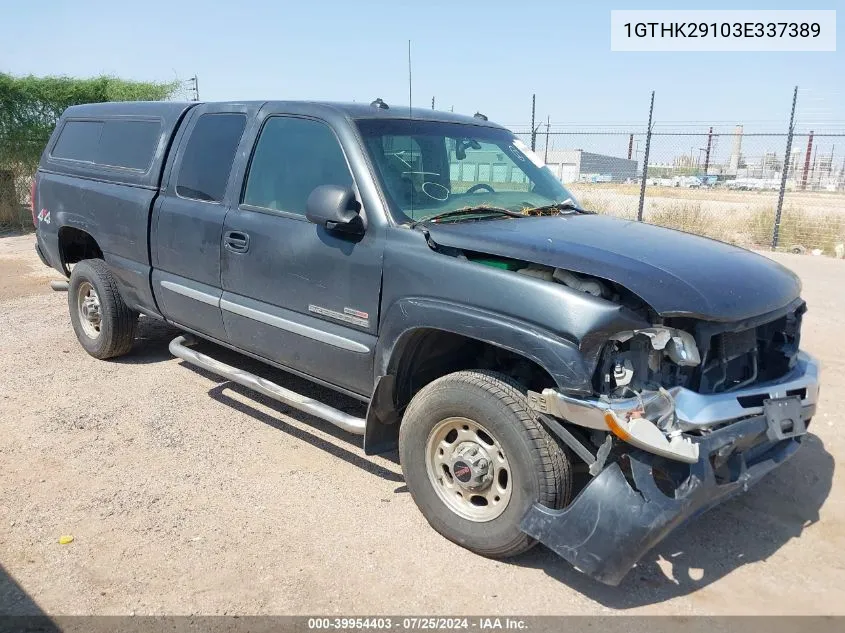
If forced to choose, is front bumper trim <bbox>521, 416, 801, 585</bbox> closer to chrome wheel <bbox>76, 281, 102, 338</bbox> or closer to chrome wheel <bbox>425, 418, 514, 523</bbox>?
chrome wheel <bbox>425, 418, 514, 523</bbox>

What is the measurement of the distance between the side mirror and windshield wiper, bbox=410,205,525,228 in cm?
31

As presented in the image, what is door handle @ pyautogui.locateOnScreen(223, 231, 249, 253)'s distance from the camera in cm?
414

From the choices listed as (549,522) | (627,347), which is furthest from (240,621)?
(627,347)

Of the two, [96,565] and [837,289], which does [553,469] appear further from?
[837,289]

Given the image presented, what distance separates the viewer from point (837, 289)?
859 centimetres

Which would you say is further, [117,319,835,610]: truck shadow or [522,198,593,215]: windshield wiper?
[522,198,593,215]: windshield wiper

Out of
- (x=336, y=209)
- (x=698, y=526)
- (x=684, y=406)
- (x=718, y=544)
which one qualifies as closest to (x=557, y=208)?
(x=336, y=209)

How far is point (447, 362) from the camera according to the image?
369 cm

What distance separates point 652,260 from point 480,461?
3.93 feet

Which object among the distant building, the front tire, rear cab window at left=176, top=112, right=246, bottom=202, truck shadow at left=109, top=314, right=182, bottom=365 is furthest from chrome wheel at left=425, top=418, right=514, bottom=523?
the distant building

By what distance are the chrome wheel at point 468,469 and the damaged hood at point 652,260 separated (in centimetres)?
86

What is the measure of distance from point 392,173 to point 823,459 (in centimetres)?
322

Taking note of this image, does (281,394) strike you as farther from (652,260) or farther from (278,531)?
(652,260)

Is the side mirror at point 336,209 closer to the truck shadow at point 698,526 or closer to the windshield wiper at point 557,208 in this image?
the windshield wiper at point 557,208
